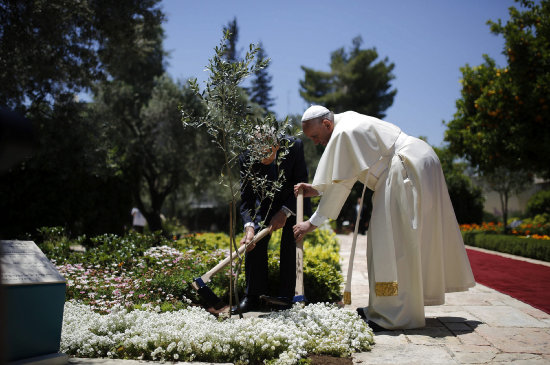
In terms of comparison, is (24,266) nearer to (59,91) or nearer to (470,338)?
(470,338)

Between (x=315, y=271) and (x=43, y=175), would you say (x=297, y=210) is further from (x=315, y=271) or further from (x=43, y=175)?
(x=43, y=175)

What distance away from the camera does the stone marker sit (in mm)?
2316

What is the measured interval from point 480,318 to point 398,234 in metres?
1.24

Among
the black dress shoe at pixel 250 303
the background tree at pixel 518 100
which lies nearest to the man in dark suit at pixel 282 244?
the black dress shoe at pixel 250 303

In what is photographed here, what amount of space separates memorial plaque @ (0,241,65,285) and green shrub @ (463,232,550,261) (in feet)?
31.4

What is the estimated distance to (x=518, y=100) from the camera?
1059 cm

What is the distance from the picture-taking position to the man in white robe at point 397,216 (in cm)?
353

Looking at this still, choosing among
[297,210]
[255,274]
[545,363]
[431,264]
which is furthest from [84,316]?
[545,363]

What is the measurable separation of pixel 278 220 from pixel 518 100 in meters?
9.12

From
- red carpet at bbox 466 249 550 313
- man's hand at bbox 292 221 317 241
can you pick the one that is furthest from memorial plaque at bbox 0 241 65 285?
red carpet at bbox 466 249 550 313

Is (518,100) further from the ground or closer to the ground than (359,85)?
closer to the ground

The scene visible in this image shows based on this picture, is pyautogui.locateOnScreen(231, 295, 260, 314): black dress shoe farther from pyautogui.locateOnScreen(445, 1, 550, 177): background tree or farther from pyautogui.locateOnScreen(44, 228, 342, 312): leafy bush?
pyautogui.locateOnScreen(445, 1, 550, 177): background tree

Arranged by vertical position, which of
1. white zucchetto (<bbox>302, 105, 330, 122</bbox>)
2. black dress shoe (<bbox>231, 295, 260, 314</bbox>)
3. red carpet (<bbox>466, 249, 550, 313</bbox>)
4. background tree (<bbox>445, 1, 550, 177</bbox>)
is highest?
background tree (<bbox>445, 1, 550, 177</bbox>)

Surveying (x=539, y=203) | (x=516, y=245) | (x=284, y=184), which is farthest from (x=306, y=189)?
(x=539, y=203)
